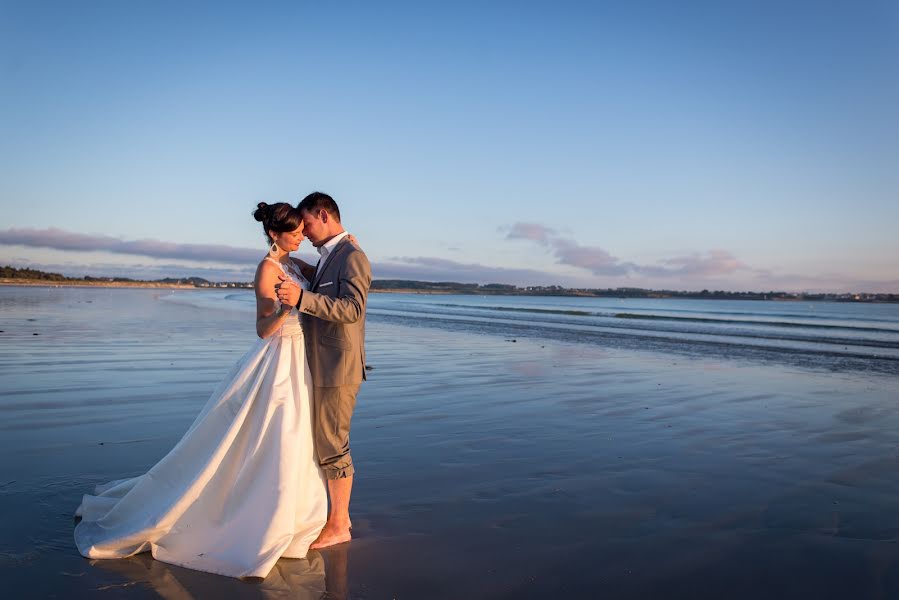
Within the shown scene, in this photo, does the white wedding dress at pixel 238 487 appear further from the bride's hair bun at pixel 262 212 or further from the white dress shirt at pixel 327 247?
→ the bride's hair bun at pixel 262 212

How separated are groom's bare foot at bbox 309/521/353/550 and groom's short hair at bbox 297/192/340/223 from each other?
2.02 m

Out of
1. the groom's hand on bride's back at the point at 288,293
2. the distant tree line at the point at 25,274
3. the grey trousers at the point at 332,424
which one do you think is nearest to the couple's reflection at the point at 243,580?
the grey trousers at the point at 332,424

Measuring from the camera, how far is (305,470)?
374 centimetres

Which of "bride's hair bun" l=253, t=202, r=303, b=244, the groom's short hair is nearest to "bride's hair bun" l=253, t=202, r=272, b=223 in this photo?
"bride's hair bun" l=253, t=202, r=303, b=244

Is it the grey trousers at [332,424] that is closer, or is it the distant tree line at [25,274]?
the grey trousers at [332,424]

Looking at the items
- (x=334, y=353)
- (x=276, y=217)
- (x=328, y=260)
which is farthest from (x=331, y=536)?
(x=276, y=217)

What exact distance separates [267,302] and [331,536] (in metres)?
1.54

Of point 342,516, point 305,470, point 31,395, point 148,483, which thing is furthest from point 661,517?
point 31,395

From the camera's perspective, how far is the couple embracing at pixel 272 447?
3.48 meters

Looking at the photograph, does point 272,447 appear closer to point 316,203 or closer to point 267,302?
point 267,302

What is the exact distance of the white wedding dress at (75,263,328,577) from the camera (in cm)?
347

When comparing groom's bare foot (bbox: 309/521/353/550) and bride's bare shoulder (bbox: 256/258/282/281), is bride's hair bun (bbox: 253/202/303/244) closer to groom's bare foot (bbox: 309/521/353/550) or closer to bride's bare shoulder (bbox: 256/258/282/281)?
bride's bare shoulder (bbox: 256/258/282/281)

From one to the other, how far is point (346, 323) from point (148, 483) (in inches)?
60.4

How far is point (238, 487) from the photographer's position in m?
3.57
